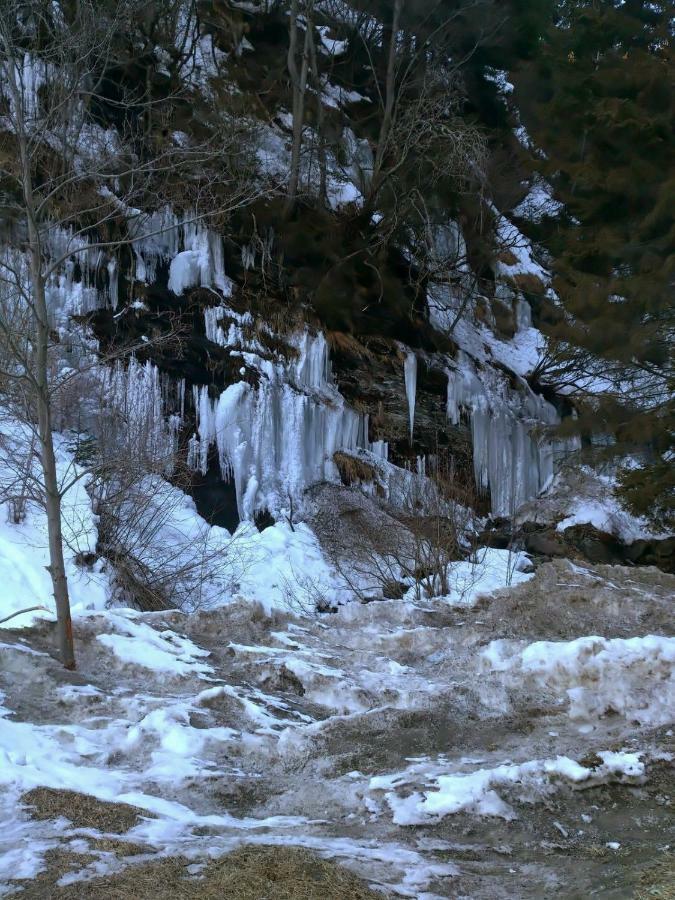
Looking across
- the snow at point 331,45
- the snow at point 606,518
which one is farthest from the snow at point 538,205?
the snow at point 606,518

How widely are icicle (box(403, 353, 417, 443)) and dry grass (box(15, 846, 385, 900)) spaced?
13.0m

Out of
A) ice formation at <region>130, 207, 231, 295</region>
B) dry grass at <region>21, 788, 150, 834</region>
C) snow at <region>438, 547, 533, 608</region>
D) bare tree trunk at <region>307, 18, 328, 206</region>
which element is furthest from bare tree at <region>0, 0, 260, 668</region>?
snow at <region>438, 547, 533, 608</region>

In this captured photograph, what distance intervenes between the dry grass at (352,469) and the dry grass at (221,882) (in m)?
11.7

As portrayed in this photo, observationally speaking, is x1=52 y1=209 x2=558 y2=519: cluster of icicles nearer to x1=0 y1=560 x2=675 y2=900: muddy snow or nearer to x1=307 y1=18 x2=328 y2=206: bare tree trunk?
x1=307 y1=18 x2=328 y2=206: bare tree trunk

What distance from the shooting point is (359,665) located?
6055 millimetres

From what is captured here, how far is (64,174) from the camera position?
6039mm

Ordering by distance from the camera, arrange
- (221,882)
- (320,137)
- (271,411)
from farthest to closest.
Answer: (320,137) < (271,411) < (221,882)

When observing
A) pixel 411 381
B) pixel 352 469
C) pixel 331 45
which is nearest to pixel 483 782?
pixel 352 469

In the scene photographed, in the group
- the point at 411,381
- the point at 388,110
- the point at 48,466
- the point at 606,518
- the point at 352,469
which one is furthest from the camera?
the point at 411,381

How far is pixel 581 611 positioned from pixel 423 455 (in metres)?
8.68

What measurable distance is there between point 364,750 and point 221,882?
5.55 feet

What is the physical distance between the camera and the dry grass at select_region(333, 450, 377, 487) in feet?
47.9

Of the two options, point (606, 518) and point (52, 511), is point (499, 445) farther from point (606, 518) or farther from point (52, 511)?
point (52, 511)

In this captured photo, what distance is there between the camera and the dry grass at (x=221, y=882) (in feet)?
8.53
